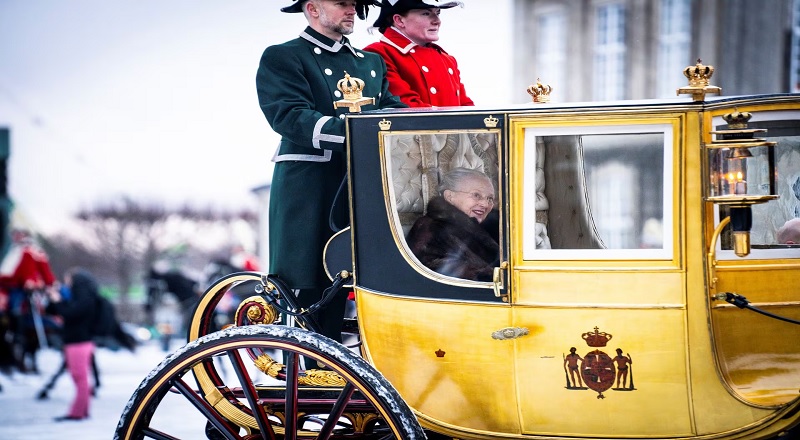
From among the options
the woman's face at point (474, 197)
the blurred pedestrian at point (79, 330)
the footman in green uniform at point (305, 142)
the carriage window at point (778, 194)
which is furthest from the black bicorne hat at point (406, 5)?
the blurred pedestrian at point (79, 330)

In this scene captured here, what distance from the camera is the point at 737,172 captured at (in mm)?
2402

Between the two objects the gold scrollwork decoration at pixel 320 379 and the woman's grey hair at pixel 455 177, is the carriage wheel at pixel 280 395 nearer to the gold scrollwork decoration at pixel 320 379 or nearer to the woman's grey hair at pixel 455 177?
the gold scrollwork decoration at pixel 320 379

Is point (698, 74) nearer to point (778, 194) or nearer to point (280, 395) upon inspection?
point (778, 194)

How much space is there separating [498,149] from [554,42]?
50.6 feet

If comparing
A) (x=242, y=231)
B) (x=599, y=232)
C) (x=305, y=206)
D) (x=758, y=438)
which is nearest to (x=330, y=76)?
(x=305, y=206)

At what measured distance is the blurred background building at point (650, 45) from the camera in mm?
15062

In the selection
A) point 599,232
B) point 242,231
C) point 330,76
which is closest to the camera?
point 599,232

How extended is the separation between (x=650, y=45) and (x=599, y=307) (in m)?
14.5

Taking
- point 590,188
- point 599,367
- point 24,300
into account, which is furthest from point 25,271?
point 599,367

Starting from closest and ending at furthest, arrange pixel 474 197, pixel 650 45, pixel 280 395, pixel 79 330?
pixel 474 197 < pixel 280 395 < pixel 79 330 < pixel 650 45

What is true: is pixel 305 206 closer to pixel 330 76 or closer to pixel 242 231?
pixel 330 76

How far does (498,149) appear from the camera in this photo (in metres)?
2.60

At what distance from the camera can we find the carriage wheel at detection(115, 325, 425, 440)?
2516 mm

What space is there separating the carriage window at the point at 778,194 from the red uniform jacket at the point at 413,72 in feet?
3.97
